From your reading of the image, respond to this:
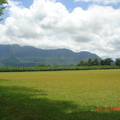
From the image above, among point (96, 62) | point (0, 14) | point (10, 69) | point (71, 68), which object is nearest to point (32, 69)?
point (10, 69)

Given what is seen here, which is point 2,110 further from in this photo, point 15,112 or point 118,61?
point 118,61

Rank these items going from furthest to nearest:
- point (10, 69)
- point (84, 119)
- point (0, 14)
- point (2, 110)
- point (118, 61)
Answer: point (118, 61) → point (10, 69) → point (0, 14) → point (2, 110) → point (84, 119)

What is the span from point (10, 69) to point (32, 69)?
1378 centimetres

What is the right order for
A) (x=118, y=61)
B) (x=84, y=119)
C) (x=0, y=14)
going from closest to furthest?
(x=84, y=119)
(x=0, y=14)
(x=118, y=61)

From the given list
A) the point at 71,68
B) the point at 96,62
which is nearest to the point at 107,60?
the point at 96,62

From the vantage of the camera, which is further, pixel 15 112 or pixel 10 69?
pixel 10 69

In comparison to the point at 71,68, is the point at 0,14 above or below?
above

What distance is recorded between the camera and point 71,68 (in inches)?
4286

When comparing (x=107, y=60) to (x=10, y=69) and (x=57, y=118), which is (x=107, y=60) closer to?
(x=10, y=69)

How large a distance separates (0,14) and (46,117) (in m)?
18.2

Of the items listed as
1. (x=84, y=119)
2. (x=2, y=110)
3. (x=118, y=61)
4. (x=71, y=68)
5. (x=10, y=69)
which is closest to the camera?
(x=84, y=119)

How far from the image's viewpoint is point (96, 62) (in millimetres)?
173250

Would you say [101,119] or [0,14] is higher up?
[0,14]

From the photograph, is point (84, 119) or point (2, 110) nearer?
point (84, 119)
